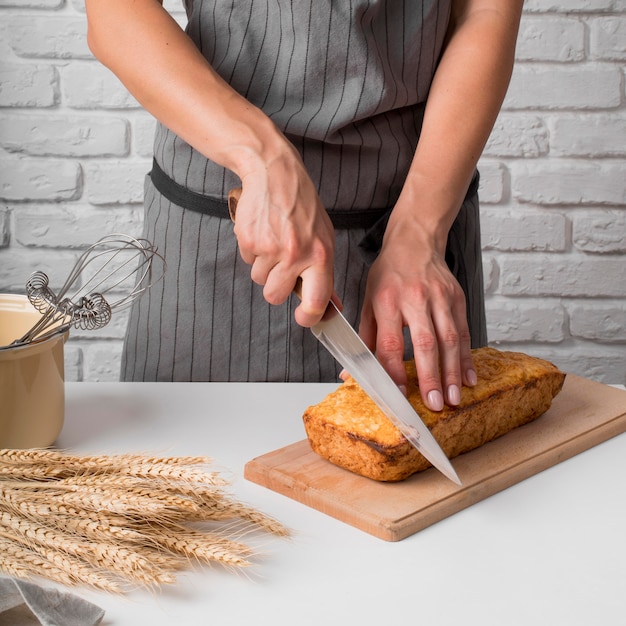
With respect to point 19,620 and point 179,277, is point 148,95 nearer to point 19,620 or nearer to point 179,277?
point 179,277

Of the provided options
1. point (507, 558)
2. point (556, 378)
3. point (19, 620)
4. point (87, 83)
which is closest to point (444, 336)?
point (556, 378)

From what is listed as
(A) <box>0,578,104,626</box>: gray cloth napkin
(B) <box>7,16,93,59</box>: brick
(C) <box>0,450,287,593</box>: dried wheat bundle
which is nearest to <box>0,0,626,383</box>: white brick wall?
(B) <box>7,16,93,59</box>: brick

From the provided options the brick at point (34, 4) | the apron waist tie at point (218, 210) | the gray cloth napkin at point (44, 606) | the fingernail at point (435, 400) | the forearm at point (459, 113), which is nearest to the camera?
the gray cloth napkin at point (44, 606)

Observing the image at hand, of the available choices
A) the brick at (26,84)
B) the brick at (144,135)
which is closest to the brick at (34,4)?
the brick at (26,84)

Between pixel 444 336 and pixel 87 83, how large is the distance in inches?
45.0

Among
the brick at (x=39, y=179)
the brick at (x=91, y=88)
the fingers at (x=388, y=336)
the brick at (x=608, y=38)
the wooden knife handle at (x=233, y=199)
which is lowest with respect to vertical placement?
the fingers at (x=388, y=336)

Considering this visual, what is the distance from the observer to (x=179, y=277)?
3.98 ft

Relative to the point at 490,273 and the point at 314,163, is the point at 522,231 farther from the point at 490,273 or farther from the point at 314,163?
the point at 314,163

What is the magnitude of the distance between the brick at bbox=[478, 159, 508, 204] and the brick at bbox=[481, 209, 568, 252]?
0.09 ft

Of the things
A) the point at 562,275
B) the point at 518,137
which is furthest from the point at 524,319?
the point at 518,137

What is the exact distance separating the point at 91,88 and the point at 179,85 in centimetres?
91

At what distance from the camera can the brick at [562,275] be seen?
190 cm

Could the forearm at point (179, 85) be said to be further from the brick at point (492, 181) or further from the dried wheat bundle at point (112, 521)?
the brick at point (492, 181)

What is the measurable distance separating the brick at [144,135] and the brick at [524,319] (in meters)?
0.81
